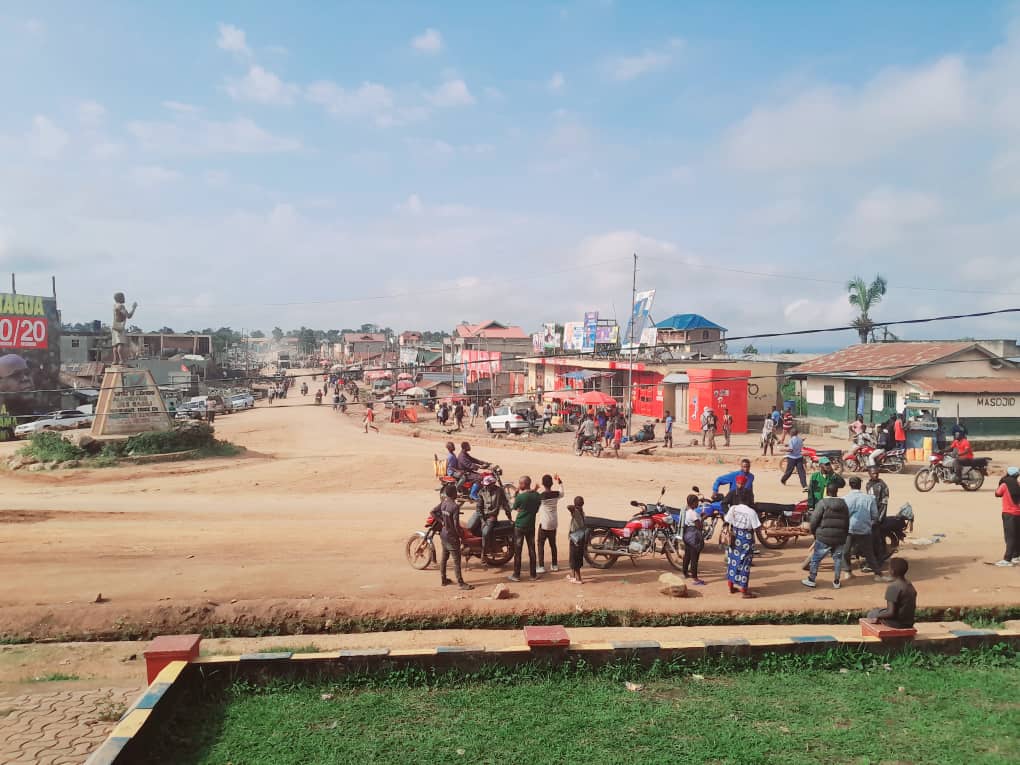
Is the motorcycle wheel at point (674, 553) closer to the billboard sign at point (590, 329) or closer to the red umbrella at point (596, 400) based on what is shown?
the red umbrella at point (596, 400)

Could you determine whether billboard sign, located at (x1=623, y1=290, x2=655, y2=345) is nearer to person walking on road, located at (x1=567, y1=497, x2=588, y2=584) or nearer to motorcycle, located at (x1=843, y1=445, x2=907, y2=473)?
motorcycle, located at (x1=843, y1=445, x2=907, y2=473)

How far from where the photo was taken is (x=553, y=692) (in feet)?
22.1

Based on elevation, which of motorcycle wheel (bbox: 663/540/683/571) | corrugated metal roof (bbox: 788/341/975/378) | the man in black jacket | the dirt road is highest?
corrugated metal roof (bbox: 788/341/975/378)

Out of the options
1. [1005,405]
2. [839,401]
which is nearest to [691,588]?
[1005,405]

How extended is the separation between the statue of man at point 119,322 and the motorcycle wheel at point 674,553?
2263 cm

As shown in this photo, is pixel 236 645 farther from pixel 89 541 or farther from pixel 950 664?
pixel 950 664

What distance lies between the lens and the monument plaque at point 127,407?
976 inches

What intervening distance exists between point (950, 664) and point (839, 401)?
24.7 metres

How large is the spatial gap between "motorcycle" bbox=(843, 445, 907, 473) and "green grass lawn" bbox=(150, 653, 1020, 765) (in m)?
13.6

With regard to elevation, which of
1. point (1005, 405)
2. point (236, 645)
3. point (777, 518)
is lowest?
point (236, 645)

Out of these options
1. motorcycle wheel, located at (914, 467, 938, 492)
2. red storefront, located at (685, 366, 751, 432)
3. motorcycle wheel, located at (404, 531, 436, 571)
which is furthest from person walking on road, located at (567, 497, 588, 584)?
red storefront, located at (685, 366, 751, 432)

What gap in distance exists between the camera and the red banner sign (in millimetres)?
41312

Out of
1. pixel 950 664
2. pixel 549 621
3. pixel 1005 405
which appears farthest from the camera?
pixel 1005 405

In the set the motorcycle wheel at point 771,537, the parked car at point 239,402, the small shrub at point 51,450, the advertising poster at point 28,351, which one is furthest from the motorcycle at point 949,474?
the parked car at point 239,402
